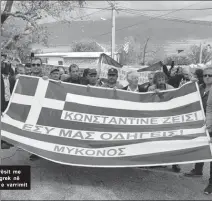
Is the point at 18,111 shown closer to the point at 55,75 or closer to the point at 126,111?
the point at 55,75

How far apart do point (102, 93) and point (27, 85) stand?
3.91 ft

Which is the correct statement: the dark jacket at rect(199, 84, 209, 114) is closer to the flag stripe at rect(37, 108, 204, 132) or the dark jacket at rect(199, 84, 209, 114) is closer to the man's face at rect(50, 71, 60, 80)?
the flag stripe at rect(37, 108, 204, 132)

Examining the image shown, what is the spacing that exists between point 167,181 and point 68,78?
2522 millimetres

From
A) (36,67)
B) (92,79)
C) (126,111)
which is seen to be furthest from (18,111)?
(126,111)

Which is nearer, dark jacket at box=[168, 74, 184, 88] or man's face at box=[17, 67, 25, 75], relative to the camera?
dark jacket at box=[168, 74, 184, 88]

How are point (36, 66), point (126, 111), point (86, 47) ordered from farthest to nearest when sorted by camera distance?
point (86, 47)
point (36, 66)
point (126, 111)

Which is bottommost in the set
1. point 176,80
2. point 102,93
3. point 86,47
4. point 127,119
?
point 86,47

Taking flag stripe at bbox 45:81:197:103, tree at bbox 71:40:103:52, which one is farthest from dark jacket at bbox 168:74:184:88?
tree at bbox 71:40:103:52

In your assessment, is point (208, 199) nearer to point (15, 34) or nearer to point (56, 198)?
point (56, 198)

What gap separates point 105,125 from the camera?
469 cm

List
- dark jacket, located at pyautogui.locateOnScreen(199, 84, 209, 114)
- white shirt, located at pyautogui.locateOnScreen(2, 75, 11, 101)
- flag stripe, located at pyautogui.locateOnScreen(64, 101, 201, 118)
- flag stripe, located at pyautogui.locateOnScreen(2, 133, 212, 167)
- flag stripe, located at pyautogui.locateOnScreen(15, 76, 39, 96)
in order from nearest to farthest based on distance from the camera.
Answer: flag stripe, located at pyautogui.locateOnScreen(2, 133, 212, 167) → flag stripe, located at pyautogui.locateOnScreen(64, 101, 201, 118) → dark jacket, located at pyautogui.locateOnScreen(199, 84, 209, 114) → flag stripe, located at pyautogui.locateOnScreen(15, 76, 39, 96) → white shirt, located at pyautogui.locateOnScreen(2, 75, 11, 101)

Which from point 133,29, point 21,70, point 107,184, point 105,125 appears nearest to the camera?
A: point 107,184

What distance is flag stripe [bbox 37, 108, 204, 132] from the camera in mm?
4500

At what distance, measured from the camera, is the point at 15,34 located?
1385cm
